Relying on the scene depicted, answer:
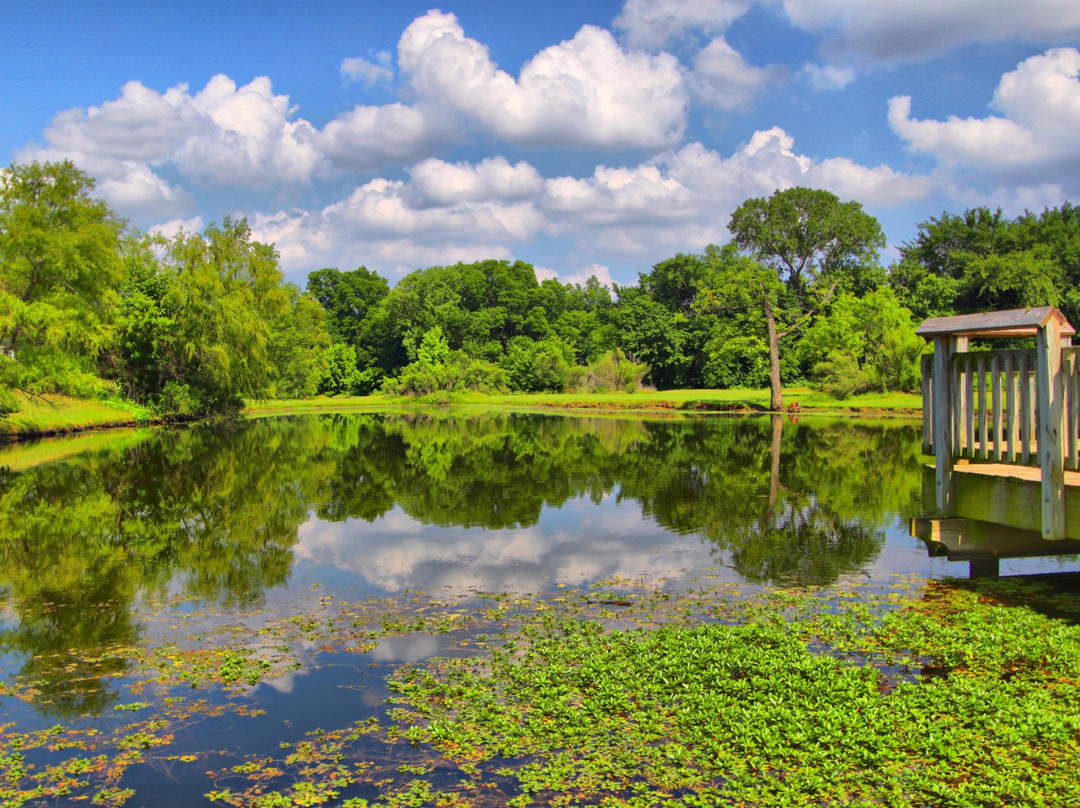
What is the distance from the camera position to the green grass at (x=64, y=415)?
36.2 m

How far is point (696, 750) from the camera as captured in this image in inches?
214

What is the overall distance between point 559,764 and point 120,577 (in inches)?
330

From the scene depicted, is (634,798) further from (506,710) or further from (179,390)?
(179,390)

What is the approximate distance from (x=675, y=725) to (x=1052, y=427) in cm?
480

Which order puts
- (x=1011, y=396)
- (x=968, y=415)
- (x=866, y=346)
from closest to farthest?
1. (x=1011, y=396)
2. (x=968, y=415)
3. (x=866, y=346)

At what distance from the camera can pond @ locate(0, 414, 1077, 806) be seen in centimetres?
626

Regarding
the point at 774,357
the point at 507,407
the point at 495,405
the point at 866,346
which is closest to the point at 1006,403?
the point at 774,357

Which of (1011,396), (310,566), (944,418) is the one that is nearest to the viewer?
(1011,396)

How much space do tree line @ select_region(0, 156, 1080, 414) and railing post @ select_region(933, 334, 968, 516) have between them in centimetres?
3318

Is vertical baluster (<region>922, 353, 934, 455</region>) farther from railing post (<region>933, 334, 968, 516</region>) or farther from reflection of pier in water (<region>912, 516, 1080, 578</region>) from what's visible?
reflection of pier in water (<region>912, 516, 1080, 578</region>)

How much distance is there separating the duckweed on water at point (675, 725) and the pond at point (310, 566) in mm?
82

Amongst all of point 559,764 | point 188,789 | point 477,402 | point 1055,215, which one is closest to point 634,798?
point 559,764

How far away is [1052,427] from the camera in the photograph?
7.69 meters

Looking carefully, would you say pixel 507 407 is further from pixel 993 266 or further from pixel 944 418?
pixel 944 418
